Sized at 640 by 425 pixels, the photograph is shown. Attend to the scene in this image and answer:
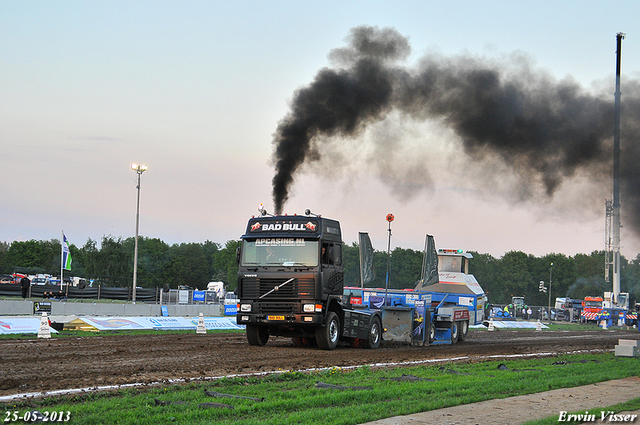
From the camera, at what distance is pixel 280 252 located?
1828cm

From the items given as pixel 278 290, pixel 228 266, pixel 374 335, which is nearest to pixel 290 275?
pixel 278 290

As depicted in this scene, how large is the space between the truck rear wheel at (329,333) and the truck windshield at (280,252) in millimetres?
1970

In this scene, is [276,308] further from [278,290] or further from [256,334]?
[256,334]

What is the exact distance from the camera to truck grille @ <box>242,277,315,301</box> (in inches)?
707

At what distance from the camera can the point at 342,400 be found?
9.40 m

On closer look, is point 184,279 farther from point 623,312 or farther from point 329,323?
point 329,323

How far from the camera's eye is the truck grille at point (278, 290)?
18.0 m

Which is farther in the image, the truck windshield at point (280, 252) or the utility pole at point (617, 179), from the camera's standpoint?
the utility pole at point (617, 179)

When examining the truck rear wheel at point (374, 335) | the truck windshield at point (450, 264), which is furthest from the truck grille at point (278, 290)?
the truck windshield at point (450, 264)

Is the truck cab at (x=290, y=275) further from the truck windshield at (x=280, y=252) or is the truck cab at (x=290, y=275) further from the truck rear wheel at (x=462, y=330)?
the truck rear wheel at (x=462, y=330)

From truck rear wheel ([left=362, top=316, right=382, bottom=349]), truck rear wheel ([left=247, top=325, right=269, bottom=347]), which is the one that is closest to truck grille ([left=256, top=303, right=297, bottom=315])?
truck rear wheel ([left=247, top=325, right=269, bottom=347])

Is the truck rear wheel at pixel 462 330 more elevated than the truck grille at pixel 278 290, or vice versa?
the truck grille at pixel 278 290

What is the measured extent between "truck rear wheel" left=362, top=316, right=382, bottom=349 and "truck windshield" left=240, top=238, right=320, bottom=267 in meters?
4.28

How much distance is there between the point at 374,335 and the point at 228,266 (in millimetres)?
129467
